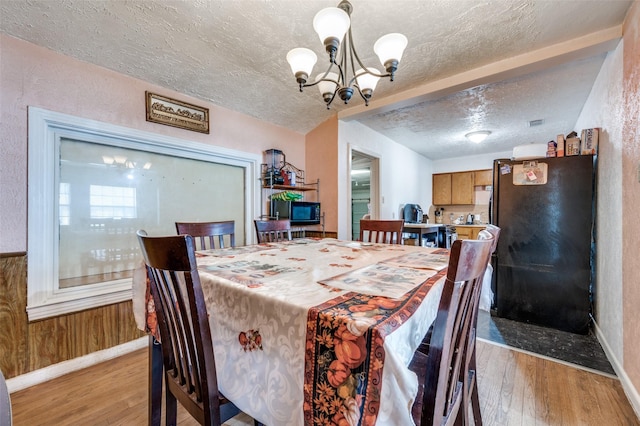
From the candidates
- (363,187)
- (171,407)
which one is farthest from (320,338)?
(363,187)

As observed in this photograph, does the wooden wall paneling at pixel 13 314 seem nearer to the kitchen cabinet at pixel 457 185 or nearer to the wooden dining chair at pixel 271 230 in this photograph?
the wooden dining chair at pixel 271 230

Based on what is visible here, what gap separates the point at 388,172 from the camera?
4.45 meters

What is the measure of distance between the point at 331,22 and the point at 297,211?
6.80 feet

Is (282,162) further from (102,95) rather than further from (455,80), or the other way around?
(455,80)

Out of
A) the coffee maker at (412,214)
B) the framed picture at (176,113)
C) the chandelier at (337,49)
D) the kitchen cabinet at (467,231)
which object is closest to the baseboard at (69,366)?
the framed picture at (176,113)

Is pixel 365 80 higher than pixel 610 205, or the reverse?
pixel 365 80

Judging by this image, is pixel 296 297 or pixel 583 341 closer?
pixel 296 297

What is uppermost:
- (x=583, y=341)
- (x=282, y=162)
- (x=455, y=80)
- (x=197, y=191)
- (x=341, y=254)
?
(x=455, y=80)

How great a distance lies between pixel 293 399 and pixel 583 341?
2720mm

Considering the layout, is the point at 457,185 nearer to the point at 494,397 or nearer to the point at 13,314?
the point at 494,397

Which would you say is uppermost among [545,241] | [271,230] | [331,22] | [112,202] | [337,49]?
[331,22]

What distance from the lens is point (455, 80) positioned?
98.0 inches

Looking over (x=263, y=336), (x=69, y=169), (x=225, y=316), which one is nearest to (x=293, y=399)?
(x=263, y=336)

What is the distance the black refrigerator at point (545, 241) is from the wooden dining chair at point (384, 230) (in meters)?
1.18
